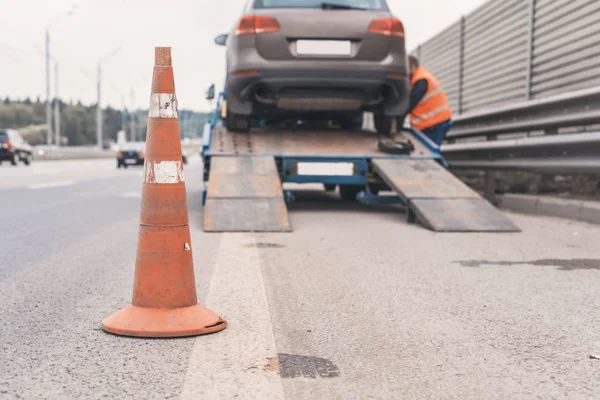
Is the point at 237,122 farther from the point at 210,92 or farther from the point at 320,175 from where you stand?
the point at 320,175

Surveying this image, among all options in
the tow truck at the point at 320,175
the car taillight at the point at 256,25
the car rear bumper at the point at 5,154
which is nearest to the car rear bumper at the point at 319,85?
the car taillight at the point at 256,25

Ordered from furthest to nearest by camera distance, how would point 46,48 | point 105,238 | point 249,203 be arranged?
point 46,48
point 249,203
point 105,238

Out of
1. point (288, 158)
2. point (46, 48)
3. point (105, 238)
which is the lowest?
point (105, 238)

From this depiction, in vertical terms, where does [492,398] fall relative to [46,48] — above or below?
below

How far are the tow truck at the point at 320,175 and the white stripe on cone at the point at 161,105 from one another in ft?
10.9

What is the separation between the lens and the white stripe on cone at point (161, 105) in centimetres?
388

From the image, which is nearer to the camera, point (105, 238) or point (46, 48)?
point (105, 238)

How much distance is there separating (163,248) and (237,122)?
19.5 ft

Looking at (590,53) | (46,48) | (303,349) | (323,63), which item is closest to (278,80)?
(323,63)

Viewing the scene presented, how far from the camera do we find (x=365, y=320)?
3760 mm

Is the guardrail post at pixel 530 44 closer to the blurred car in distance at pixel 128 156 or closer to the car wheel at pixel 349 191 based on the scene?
the car wheel at pixel 349 191

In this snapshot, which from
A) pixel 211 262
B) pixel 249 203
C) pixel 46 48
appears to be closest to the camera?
pixel 211 262

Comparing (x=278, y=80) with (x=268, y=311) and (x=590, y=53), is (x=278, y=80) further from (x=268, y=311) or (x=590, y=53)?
(x=268, y=311)

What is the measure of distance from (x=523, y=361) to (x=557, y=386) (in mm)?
321
